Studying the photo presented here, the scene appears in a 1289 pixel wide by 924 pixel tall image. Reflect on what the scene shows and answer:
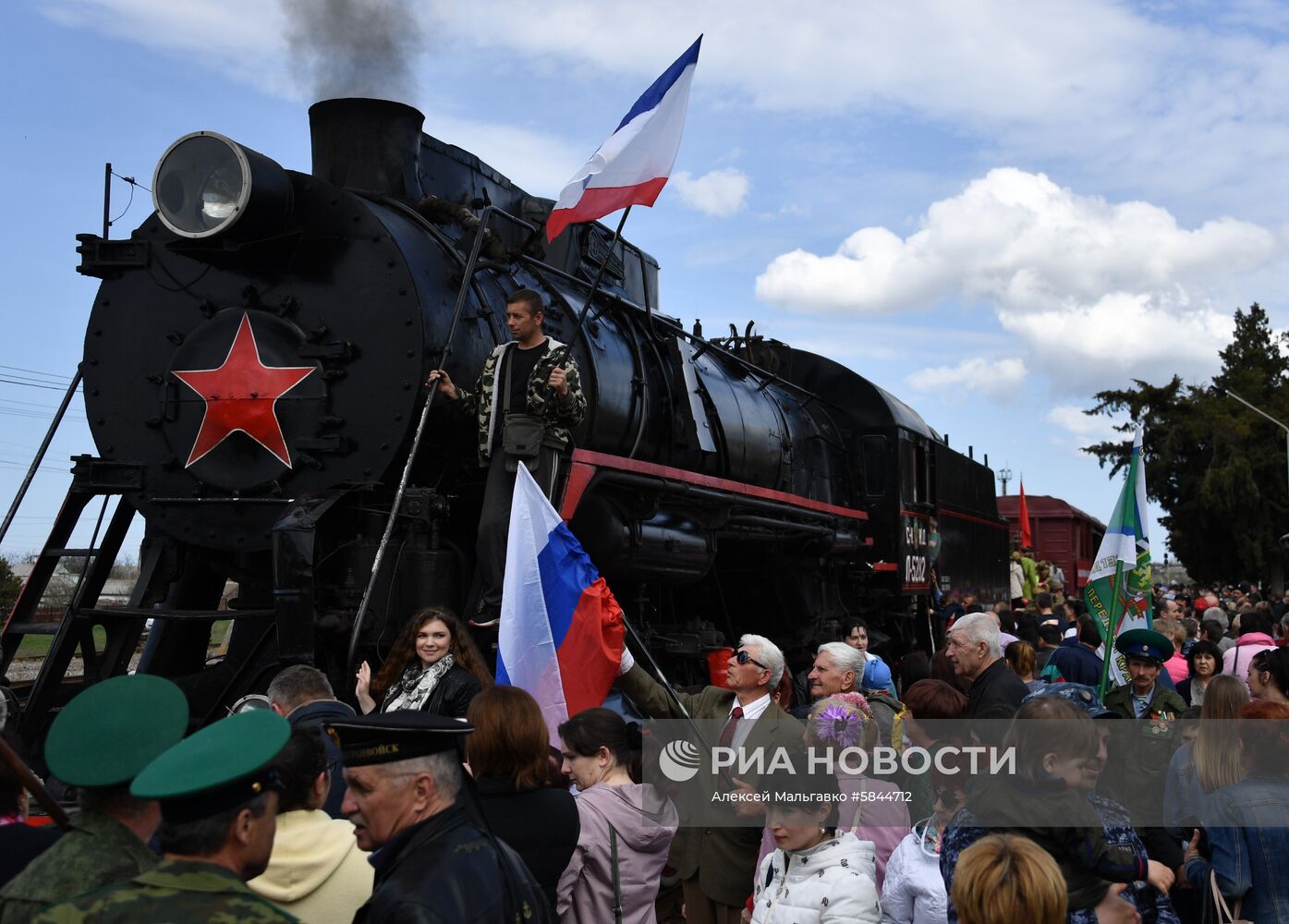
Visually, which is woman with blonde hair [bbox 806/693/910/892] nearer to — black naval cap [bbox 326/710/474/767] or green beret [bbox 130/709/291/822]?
black naval cap [bbox 326/710/474/767]

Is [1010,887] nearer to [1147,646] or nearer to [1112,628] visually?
[1147,646]

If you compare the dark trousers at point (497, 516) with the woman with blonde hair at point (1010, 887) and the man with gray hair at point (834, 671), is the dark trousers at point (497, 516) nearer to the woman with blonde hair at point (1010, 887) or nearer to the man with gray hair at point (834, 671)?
the man with gray hair at point (834, 671)

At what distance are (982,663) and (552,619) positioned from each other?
1.88 meters

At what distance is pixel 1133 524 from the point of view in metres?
7.38

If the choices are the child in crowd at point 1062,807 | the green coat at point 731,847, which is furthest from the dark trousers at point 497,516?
the child in crowd at point 1062,807

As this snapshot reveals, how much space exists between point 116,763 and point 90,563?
476 cm

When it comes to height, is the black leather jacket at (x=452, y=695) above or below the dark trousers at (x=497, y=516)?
below

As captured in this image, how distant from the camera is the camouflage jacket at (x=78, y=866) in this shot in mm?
2094

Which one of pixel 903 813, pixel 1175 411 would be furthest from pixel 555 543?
pixel 1175 411

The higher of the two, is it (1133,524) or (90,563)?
(1133,524)

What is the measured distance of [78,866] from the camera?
7.02ft

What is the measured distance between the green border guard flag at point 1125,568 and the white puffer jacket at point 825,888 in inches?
162

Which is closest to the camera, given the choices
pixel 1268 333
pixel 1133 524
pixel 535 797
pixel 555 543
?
pixel 535 797

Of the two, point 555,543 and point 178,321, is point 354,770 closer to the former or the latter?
point 555,543
